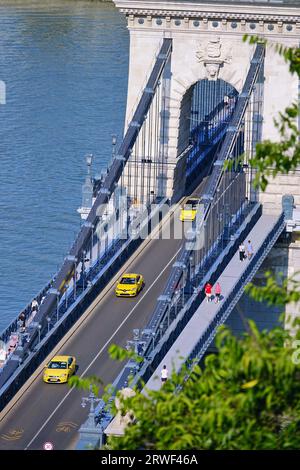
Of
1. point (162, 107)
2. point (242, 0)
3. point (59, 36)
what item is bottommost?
point (59, 36)

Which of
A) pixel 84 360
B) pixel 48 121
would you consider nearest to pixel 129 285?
pixel 84 360

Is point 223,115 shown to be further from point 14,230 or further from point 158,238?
point 158,238

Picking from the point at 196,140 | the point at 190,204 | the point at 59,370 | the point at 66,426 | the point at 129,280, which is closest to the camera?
the point at 66,426

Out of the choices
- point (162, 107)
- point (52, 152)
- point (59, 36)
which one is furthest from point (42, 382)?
point (59, 36)

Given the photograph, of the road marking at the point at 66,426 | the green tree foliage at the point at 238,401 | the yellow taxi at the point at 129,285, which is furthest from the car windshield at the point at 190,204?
the green tree foliage at the point at 238,401

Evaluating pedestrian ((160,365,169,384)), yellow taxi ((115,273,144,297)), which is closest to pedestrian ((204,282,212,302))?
yellow taxi ((115,273,144,297))

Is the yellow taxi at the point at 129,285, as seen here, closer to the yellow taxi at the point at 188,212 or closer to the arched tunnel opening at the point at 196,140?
the yellow taxi at the point at 188,212

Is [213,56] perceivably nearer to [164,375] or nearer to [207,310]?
[207,310]
